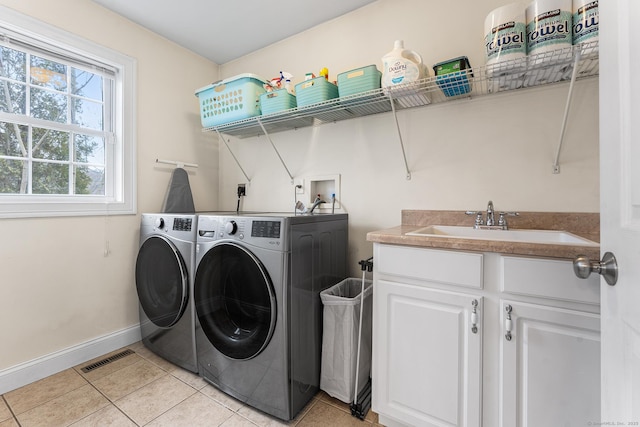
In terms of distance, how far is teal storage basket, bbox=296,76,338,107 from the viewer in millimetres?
1692

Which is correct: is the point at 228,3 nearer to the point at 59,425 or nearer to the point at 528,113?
the point at 528,113

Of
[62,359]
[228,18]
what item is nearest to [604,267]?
[228,18]

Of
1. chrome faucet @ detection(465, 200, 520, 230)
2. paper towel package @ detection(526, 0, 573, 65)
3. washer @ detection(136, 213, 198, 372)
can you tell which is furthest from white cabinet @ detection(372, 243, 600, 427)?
washer @ detection(136, 213, 198, 372)

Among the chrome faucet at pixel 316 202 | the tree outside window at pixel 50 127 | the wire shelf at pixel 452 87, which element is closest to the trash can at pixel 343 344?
the chrome faucet at pixel 316 202

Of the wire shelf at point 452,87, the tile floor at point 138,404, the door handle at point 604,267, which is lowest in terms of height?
the tile floor at point 138,404

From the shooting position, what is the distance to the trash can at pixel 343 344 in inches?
58.2

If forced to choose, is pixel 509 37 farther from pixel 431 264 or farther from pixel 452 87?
pixel 431 264

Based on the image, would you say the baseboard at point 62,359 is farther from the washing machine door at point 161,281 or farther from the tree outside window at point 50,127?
the tree outside window at point 50,127

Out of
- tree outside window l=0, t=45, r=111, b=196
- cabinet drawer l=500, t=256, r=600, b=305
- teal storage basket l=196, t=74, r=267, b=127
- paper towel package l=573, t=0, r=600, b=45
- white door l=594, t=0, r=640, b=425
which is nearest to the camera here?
white door l=594, t=0, r=640, b=425

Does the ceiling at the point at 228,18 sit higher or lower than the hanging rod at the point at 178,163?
higher

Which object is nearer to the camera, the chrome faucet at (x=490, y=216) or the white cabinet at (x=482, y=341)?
the white cabinet at (x=482, y=341)

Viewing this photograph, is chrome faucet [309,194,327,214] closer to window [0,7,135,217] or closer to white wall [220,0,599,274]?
white wall [220,0,599,274]

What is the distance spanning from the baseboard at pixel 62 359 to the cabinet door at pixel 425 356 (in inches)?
76.6

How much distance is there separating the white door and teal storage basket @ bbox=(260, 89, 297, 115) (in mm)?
1521
